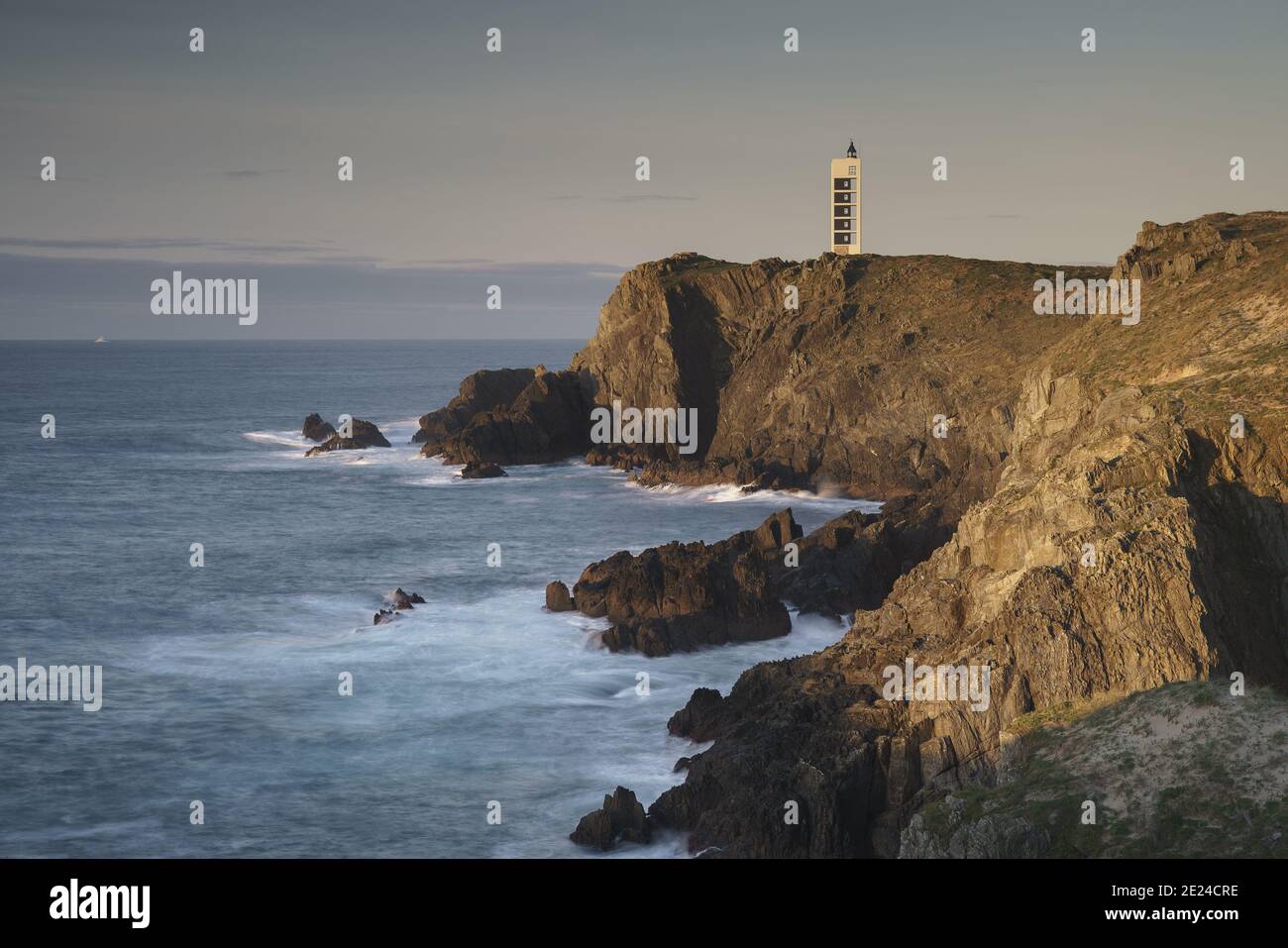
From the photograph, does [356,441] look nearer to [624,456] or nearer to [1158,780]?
[624,456]

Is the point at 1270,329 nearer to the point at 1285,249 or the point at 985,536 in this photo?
the point at 1285,249

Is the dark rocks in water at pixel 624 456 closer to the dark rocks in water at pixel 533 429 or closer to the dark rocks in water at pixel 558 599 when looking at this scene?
the dark rocks in water at pixel 533 429

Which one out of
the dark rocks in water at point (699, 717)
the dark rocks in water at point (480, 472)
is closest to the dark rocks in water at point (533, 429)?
the dark rocks in water at point (480, 472)

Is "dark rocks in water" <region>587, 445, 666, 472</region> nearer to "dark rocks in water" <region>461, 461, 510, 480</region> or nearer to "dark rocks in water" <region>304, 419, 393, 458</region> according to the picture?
"dark rocks in water" <region>461, 461, 510, 480</region>

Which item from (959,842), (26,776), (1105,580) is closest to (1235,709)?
(1105,580)

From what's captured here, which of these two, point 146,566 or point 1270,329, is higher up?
point 1270,329
